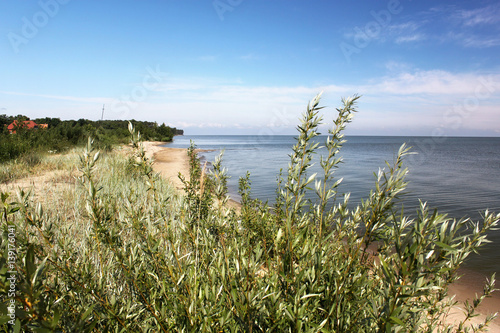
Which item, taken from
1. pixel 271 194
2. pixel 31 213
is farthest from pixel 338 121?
pixel 271 194

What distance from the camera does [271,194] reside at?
14.4 metres

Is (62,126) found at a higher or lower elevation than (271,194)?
higher

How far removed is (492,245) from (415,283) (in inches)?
378

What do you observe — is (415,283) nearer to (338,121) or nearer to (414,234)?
(414,234)

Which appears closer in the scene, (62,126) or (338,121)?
(338,121)

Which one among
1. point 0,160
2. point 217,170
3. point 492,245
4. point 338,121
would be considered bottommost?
point 492,245

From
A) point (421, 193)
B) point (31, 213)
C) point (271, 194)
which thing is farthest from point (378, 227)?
point (421, 193)

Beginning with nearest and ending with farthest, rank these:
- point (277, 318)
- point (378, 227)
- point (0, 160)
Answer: point (277, 318) < point (378, 227) < point (0, 160)

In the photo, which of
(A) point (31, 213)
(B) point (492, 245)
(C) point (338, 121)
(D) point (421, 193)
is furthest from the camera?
(D) point (421, 193)

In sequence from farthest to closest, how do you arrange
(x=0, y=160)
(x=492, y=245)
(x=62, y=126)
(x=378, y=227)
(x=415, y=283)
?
(x=62, y=126)
(x=0, y=160)
(x=492, y=245)
(x=378, y=227)
(x=415, y=283)

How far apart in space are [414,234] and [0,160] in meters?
18.3

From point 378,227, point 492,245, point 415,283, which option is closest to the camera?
point 415,283

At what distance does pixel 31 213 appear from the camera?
192cm

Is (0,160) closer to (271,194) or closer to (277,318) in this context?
(271,194)
